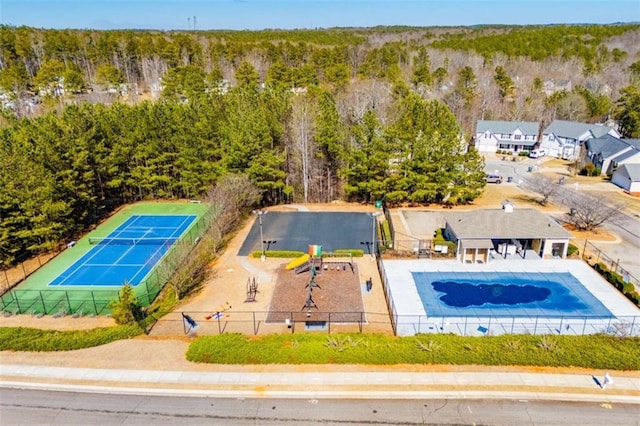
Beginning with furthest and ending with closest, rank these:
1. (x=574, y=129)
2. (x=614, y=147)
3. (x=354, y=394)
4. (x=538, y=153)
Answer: (x=538, y=153), (x=574, y=129), (x=614, y=147), (x=354, y=394)

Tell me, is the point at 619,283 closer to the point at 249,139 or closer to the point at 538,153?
the point at 249,139

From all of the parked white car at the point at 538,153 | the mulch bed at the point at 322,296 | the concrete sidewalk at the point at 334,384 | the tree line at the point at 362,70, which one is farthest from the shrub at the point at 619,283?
the tree line at the point at 362,70

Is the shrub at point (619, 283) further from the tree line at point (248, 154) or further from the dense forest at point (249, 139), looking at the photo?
the dense forest at point (249, 139)

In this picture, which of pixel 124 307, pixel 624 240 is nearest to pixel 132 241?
pixel 124 307

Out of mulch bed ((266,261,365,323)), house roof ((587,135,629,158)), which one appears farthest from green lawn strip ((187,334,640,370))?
house roof ((587,135,629,158))

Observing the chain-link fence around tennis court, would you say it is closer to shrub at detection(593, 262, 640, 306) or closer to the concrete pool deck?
the concrete pool deck

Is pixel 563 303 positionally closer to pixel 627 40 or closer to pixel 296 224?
pixel 296 224
